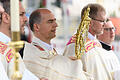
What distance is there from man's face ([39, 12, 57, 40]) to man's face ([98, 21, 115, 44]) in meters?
1.12

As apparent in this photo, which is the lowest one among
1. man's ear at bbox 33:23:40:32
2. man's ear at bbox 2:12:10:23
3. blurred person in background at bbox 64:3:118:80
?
blurred person in background at bbox 64:3:118:80

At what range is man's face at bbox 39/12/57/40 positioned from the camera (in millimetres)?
2730

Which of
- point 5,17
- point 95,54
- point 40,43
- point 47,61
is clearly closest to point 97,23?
point 95,54

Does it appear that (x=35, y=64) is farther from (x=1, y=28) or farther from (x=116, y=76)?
(x=116, y=76)

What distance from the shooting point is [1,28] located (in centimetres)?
254

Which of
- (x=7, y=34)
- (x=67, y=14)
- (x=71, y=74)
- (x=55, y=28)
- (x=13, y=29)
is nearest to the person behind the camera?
(x=13, y=29)

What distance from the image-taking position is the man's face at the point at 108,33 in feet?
12.3

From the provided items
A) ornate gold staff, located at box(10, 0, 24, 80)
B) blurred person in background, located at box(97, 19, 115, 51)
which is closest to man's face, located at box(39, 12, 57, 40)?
ornate gold staff, located at box(10, 0, 24, 80)

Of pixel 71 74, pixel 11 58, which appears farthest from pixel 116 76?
pixel 11 58

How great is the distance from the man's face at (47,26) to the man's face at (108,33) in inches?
44.2

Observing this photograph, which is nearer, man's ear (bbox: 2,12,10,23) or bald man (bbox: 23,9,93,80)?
bald man (bbox: 23,9,93,80)

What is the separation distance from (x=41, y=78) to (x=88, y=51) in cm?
61

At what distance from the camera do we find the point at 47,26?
8.99ft

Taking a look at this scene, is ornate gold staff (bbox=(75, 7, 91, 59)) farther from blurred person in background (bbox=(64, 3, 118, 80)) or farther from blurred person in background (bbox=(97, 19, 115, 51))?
blurred person in background (bbox=(97, 19, 115, 51))
